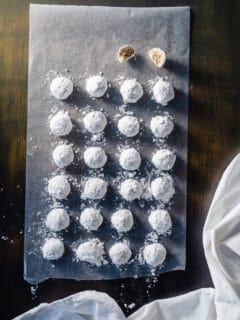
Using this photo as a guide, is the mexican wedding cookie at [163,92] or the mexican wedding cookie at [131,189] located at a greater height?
the mexican wedding cookie at [163,92]

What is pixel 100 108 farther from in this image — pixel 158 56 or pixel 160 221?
pixel 160 221

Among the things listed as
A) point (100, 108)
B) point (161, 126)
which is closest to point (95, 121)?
point (100, 108)

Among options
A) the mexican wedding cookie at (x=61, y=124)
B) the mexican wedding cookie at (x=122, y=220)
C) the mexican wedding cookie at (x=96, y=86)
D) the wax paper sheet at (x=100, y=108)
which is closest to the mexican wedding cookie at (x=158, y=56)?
the wax paper sheet at (x=100, y=108)

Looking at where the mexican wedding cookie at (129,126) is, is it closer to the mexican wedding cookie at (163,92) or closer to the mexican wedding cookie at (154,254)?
the mexican wedding cookie at (163,92)

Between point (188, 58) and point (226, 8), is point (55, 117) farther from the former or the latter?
point (226, 8)

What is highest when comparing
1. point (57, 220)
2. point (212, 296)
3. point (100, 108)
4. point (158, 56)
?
point (158, 56)

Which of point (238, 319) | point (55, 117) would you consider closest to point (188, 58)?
point (55, 117)
